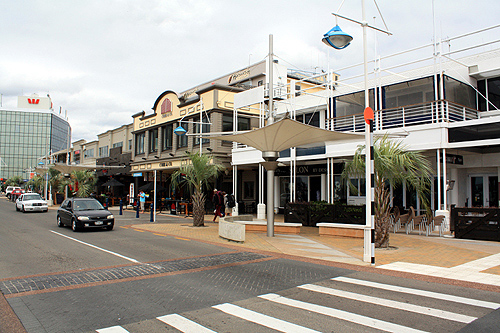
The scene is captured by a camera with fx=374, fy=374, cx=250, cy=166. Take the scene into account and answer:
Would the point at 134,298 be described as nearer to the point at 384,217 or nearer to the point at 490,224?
the point at 384,217

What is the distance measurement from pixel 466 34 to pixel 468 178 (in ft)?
23.3

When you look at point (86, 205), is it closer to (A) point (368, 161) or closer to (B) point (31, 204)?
(A) point (368, 161)

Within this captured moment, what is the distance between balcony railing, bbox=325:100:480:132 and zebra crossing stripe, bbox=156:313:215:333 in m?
13.3

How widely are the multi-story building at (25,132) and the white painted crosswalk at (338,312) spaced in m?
146

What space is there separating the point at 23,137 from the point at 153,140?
127 m

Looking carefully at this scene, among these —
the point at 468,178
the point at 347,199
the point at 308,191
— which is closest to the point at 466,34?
the point at 468,178

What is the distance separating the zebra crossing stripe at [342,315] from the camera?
5016 millimetres

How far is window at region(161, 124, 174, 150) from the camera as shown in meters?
32.1

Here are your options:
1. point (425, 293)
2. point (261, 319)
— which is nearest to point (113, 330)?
point (261, 319)

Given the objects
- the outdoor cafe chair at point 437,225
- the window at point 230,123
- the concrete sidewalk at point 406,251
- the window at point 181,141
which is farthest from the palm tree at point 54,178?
the outdoor cafe chair at point 437,225

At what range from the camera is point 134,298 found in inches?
252

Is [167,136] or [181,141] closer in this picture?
[181,141]

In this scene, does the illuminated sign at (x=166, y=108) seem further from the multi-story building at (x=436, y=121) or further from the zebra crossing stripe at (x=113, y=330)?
the zebra crossing stripe at (x=113, y=330)

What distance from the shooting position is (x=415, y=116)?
57.7 ft
